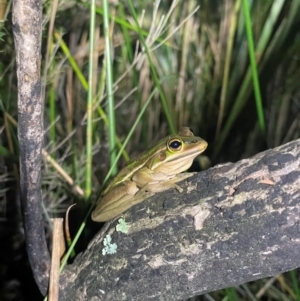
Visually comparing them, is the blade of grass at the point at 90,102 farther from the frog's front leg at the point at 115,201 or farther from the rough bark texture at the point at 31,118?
the rough bark texture at the point at 31,118

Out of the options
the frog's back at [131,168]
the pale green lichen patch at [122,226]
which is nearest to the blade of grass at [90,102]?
the frog's back at [131,168]

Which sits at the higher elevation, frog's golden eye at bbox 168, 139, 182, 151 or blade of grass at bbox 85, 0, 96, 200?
blade of grass at bbox 85, 0, 96, 200

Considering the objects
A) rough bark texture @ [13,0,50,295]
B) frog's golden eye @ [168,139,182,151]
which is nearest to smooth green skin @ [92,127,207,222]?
frog's golden eye @ [168,139,182,151]

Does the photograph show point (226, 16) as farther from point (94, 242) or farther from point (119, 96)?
point (94, 242)

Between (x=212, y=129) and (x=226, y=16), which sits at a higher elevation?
(x=226, y=16)

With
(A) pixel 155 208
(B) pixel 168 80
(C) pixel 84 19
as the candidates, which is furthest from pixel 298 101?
(A) pixel 155 208

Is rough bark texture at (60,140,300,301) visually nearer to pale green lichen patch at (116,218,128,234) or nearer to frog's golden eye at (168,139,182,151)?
pale green lichen patch at (116,218,128,234)
